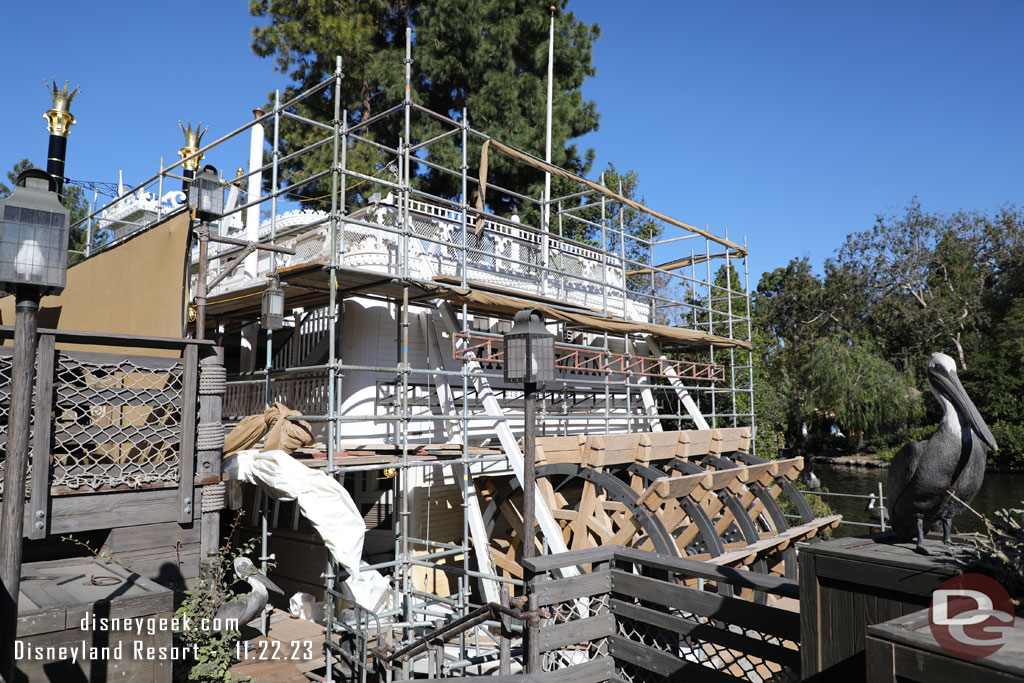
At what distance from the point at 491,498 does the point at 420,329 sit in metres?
2.92

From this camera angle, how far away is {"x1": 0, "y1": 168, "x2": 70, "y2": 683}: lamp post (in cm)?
316

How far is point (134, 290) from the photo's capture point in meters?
7.49

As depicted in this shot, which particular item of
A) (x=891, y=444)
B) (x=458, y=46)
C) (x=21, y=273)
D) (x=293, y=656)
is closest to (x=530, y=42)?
(x=458, y=46)

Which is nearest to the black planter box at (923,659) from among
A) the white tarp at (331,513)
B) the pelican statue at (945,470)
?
the pelican statue at (945,470)

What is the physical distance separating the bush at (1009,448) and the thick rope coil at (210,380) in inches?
1246

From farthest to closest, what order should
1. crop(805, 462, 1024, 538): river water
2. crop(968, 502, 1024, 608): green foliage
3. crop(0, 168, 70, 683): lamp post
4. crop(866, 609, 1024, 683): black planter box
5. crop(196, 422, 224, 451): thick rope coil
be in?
1. crop(805, 462, 1024, 538): river water
2. crop(196, 422, 224, 451): thick rope coil
3. crop(0, 168, 70, 683): lamp post
4. crop(968, 502, 1024, 608): green foliage
5. crop(866, 609, 1024, 683): black planter box

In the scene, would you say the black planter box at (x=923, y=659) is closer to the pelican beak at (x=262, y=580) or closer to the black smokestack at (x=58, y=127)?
the pelican beak at (x=262, y=580)

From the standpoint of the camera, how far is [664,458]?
12.5 m

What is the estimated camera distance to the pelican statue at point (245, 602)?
5.62 metres

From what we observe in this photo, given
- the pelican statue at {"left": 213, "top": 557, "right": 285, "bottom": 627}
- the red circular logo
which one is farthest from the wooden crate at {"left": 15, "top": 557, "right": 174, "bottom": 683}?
the red circular logo

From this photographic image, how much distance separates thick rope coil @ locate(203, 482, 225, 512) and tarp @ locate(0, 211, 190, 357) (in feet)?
5.60

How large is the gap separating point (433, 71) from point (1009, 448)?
27.1 metres

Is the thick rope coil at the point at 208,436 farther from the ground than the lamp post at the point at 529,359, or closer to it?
closer to it

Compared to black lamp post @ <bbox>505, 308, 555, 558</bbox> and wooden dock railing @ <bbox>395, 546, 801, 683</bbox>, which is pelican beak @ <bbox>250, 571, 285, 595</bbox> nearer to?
black lamp post @ <bbox>505, 308, 555, 558</bbox>
